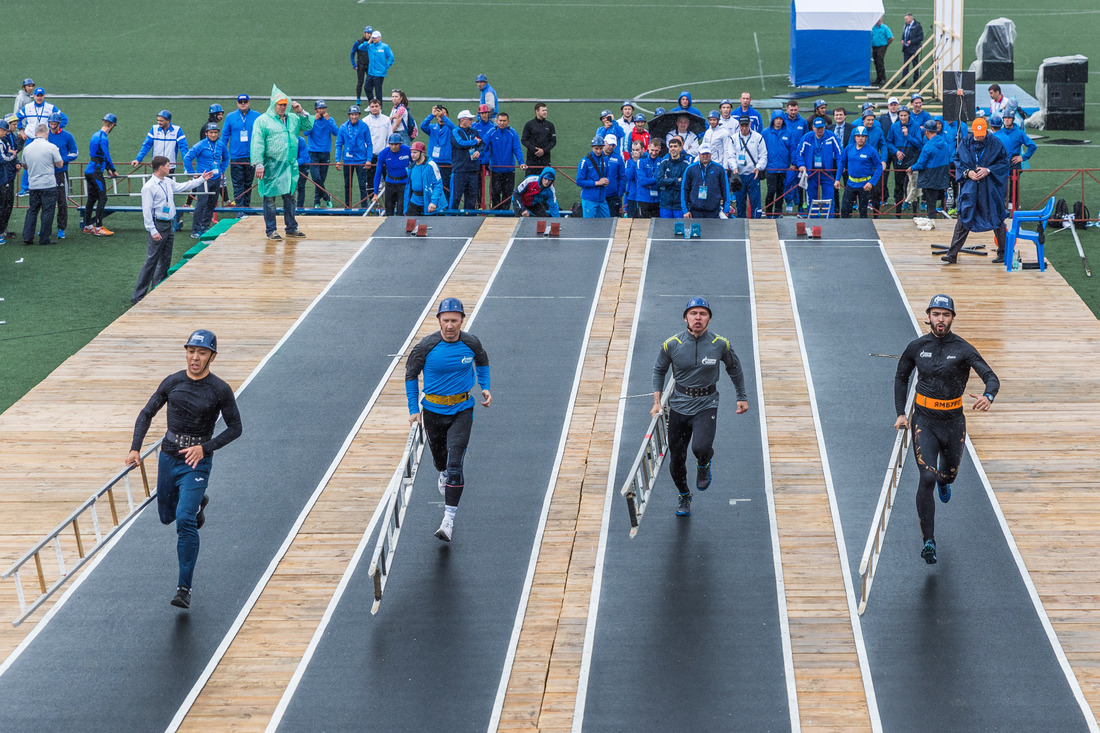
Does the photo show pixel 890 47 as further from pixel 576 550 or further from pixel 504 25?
pixel 576 550

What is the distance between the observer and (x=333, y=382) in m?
14.5

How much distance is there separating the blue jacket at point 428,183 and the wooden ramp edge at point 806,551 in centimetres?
675

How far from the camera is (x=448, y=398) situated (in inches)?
413

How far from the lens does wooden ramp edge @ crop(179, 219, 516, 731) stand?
858 centimetres

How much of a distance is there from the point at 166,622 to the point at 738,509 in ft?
15.8

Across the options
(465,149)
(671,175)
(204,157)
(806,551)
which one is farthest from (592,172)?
(806,551)

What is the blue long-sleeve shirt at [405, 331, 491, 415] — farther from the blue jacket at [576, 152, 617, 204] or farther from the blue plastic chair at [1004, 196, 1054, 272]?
the blue jacket at [576, 152, 617, 204]

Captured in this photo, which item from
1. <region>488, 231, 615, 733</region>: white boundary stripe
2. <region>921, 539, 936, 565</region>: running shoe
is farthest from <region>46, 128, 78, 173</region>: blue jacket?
<region>921, 539, 936, 565</region>: running shoe

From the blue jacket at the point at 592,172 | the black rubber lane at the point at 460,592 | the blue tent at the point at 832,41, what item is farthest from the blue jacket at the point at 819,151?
the blue tent at the point at 832,41

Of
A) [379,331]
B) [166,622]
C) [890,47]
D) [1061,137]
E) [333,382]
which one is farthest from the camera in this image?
[890,47]

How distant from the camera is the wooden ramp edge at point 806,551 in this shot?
337 inches

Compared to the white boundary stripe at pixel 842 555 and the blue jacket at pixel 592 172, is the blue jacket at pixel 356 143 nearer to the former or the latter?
the blue jacket at pixel 592 172

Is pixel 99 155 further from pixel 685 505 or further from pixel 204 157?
pixel 685 505

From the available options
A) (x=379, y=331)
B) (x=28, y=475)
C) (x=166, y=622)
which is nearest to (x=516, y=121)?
(x=379, y=331)
